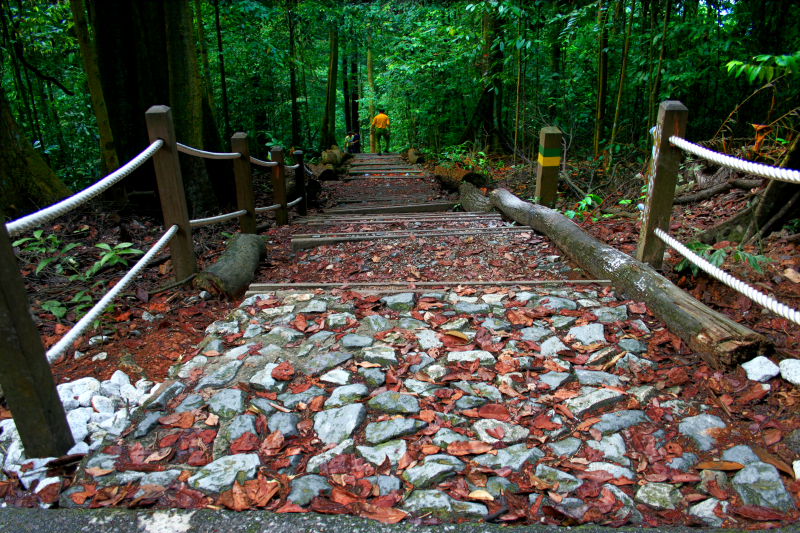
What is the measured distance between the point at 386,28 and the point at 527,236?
16620 millimetres

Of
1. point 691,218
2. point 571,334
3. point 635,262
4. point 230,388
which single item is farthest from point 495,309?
point 691,218

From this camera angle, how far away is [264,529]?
1605mm

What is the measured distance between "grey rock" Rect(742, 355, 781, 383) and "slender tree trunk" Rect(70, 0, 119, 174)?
6.88 m

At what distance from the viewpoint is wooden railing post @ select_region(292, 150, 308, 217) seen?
7945 mm

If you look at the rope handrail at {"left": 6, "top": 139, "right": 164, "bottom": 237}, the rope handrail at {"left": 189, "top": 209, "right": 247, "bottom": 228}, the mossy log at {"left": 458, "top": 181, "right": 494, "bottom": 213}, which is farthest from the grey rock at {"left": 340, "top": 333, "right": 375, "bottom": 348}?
the mossy log at {"left": 458, "top": 181, "right": 494, "bottom": 213}

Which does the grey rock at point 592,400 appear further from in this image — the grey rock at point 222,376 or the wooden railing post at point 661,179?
the grey rock at point 222,376

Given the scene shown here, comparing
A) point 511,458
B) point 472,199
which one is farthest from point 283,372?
point 472,199

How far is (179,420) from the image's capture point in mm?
2150

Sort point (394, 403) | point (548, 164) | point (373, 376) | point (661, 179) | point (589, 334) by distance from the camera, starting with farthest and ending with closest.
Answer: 1. point (548, 164)
2. point (661, 179)
3. point (589, 334)
4. point (373, 376)
5. point (394, 403)

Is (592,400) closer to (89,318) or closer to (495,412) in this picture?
(495,412)

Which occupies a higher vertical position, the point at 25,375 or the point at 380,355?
the point at 25,375

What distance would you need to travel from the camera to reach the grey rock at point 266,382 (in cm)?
240

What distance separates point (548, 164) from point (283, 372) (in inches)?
188

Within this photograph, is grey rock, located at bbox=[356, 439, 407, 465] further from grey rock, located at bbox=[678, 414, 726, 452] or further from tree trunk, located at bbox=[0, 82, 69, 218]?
tree trunk, located at bbox=[0, 82, 69, 218]
